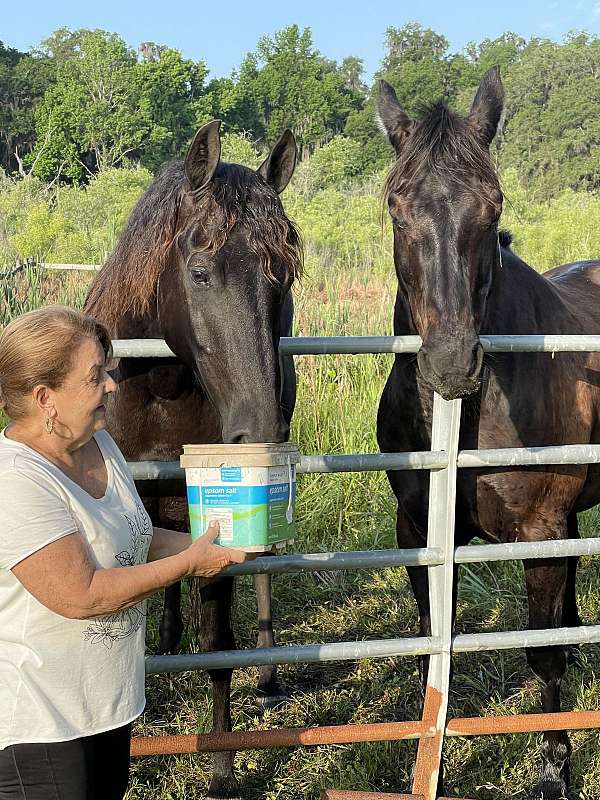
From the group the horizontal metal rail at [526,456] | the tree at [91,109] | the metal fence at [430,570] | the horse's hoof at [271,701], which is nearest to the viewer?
the metal fence at [430,570]

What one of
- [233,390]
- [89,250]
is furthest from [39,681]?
[89,250]

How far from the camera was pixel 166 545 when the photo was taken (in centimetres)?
192

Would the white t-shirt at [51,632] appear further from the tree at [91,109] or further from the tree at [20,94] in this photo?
the tree at [20,94]

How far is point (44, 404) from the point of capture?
5.24 feet

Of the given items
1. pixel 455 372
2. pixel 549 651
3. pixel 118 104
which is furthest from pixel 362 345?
pixel 118 104

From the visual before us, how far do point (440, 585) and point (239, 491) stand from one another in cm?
106

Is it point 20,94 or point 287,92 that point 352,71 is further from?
point 20,94

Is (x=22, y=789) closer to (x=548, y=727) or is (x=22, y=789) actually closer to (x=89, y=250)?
(x=548, y=727)

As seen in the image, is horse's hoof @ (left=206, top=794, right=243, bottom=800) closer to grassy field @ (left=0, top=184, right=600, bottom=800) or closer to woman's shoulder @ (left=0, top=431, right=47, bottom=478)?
grassy field @ (left=0, top=184, right=600, bottom=800)

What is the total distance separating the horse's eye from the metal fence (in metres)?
0.21

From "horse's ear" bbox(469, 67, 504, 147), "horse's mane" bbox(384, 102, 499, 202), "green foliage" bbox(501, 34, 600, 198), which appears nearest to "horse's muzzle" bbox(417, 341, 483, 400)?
"horse's mane" bbox(384, 102, 499, 202)

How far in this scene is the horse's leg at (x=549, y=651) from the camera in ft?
9.52

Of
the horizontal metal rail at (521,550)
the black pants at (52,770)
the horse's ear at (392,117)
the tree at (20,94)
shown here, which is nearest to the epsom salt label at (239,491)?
the black pants at (52,770)

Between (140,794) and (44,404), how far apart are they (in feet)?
6.34
